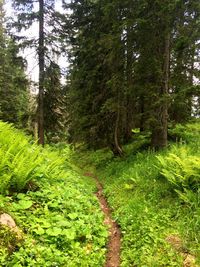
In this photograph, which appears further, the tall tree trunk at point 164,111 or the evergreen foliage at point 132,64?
the tall tree trunk at point 164,111

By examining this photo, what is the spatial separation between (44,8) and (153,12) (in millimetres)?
9741

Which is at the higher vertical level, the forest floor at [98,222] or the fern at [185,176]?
the fern at [185,176]

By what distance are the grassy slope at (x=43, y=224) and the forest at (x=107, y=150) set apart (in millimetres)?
23

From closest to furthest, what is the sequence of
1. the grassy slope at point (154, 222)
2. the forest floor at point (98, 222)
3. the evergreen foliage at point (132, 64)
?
the forest floor at point (98, 222) < the grassy slope at point (154, 222) < the evergreen foliage at point (132, 64)

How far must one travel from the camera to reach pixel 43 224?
18.7 feet

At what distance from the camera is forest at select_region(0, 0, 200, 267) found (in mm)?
5762

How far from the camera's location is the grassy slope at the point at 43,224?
4883mm

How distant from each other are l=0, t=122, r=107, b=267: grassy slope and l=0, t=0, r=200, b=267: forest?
0.02 m

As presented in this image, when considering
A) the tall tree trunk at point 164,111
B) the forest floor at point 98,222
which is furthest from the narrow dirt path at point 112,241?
the tall tree trunk at point 164,111

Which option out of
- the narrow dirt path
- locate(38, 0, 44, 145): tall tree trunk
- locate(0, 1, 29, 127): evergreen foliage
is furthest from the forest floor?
locate(0, 1, 29, 127): evergreen foliage

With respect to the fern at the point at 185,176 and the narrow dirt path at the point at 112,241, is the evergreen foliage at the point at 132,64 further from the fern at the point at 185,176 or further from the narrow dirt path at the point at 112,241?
the narrow dirt path at the point at 112,241

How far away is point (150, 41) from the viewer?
12766mm

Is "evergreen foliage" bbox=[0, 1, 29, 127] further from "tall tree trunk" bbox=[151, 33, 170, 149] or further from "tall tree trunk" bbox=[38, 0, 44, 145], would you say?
"tall tree trunk" bbox=[151, 33, 170, 149]

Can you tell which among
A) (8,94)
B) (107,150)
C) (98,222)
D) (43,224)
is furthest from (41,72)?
(43,224)
